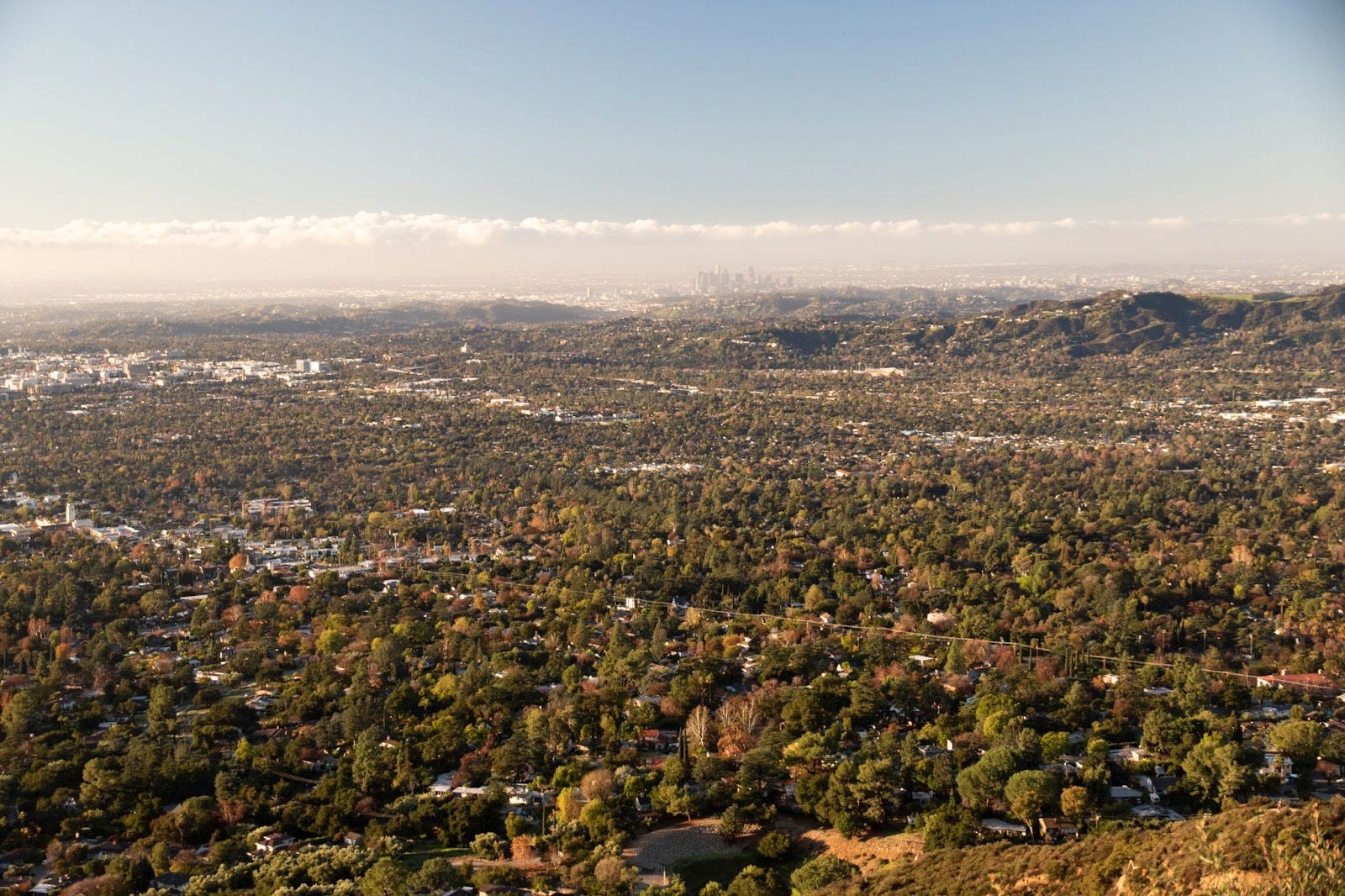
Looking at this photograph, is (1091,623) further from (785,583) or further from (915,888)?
(915,888)

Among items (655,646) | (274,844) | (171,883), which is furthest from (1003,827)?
(171,883)

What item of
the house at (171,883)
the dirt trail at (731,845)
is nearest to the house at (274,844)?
the house at (171,883)

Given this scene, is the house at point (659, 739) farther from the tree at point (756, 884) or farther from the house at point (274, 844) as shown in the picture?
the house at point (274, 844)

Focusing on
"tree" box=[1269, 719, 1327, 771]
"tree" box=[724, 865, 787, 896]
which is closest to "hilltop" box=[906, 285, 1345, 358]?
"tree" box=[1269, 719, 1327, 771]

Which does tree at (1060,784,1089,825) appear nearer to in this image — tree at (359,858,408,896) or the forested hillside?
the forested hillside

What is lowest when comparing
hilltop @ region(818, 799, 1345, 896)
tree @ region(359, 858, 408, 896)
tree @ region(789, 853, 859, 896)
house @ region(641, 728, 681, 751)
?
house @ region(641, 728, 681, 751)

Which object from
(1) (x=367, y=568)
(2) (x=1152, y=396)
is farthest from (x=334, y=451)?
(2) (x=1152, y=396)

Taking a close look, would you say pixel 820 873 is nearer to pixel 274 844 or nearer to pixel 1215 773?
pixel 1215 773

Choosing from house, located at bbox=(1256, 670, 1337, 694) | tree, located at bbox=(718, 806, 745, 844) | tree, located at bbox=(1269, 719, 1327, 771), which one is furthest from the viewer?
house, located at bbox=(1256, 670, 1337, 694)
